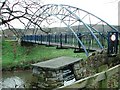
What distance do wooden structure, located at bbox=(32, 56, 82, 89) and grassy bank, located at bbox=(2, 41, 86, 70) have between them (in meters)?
7.50

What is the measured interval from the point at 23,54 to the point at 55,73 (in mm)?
12886

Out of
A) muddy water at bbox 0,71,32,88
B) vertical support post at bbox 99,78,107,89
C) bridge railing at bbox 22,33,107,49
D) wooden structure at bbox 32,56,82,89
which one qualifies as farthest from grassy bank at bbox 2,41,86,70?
vertical support post at bbox 99,78,107,89

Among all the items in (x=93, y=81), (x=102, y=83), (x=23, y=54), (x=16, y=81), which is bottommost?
(x=16, y=81)

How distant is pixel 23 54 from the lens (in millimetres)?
21578

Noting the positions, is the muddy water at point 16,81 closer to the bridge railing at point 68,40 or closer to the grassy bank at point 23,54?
the grassy bank at point 23,54

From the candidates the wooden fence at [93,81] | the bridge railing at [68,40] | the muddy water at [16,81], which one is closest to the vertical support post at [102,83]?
the wooden fence at [93,81]

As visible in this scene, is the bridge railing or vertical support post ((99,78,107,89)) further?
the bridge railing

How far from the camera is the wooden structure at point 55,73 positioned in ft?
30.1

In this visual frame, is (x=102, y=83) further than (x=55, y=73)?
No

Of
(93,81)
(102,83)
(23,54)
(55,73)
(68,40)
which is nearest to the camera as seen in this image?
(93,81)

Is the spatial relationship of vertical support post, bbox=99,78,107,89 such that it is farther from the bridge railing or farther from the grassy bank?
the grassy bank

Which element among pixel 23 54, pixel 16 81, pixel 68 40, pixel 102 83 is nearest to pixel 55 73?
pixel 16 81

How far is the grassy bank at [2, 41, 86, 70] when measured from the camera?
17.5 meters

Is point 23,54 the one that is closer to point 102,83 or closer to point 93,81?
point 102,83
